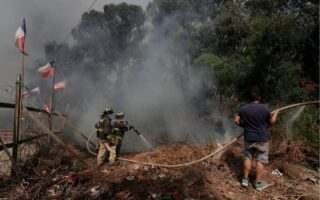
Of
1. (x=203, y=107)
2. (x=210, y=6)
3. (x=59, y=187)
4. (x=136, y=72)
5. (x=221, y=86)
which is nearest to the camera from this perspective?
(x=59, y=187)

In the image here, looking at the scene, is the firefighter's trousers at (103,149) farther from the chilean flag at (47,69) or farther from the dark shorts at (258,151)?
the chilean flag at (47,69)

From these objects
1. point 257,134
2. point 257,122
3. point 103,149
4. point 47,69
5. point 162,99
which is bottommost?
point 103,149

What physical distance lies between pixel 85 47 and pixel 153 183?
28350 millimetres

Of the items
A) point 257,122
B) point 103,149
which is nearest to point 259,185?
point 257,122

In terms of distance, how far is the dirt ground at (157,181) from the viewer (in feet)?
16.5

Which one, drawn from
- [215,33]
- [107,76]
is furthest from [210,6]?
[107,76]

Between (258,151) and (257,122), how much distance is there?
0.47 m

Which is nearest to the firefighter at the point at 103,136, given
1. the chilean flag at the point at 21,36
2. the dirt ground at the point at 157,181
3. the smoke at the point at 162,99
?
the dirt ground at the point at 157,181

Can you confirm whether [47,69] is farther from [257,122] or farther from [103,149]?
[257,122]

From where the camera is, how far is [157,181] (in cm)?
554

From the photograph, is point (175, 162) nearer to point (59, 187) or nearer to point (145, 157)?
point (145, 157)

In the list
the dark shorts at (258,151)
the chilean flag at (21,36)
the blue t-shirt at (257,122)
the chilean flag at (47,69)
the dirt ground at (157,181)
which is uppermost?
the chilean flag at (21,36)

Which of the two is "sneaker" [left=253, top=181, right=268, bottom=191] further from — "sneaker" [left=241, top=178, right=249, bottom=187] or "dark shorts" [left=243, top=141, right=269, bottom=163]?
"dark shorts" [left=243, top=141, right=269, bottom=163]

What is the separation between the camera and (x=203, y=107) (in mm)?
19719
